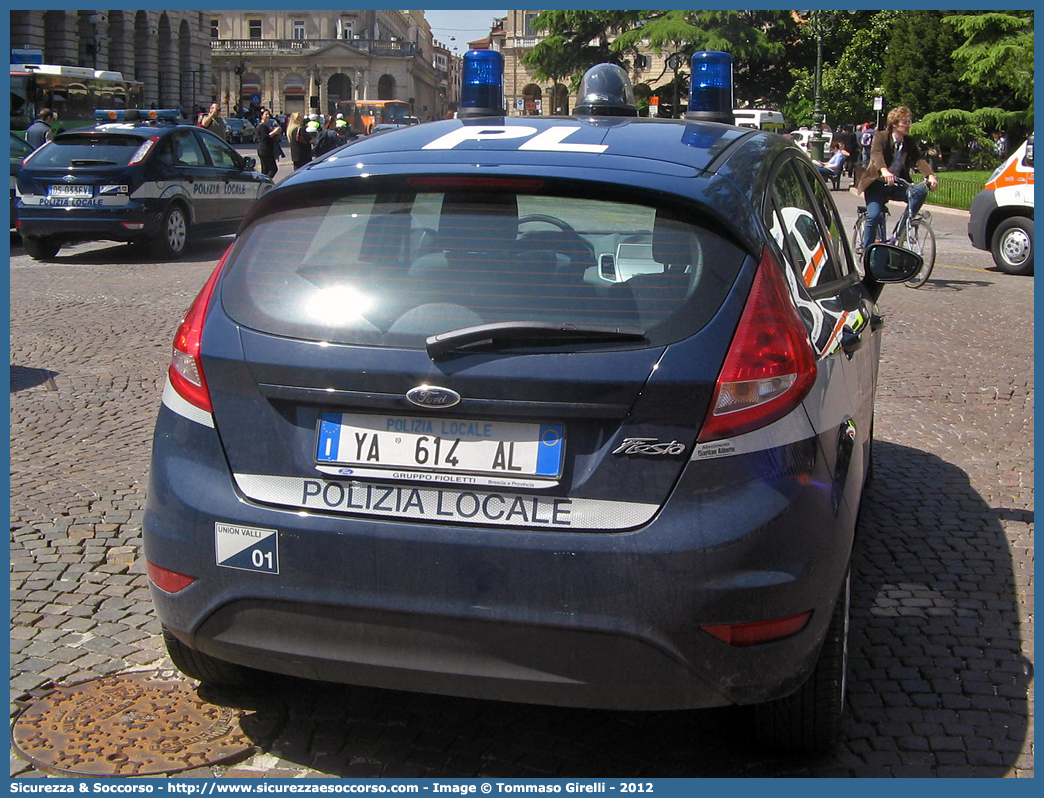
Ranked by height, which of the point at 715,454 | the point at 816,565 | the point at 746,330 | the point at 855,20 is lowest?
the point at 816,565

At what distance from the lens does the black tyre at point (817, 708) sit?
3084 millimetres

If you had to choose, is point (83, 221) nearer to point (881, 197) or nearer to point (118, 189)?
point (118, 189)

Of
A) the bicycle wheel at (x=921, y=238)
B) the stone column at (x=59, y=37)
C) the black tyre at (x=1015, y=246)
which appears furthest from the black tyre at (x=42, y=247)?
the stone column at (x=59, y=37)

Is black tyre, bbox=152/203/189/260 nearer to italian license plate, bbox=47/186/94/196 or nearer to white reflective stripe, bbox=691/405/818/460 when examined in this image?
italian license plate, bbox=47/186/94/196

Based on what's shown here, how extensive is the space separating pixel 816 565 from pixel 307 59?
12786 cm

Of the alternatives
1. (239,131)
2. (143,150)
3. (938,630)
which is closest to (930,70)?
(143,150)

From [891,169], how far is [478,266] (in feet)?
37.8

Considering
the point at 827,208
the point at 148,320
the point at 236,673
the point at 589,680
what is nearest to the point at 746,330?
the point at 589,680

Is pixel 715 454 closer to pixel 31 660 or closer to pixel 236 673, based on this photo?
pixel 236 673

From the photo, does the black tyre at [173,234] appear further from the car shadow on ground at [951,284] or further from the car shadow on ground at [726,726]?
the car shadow on ground at [726,726]

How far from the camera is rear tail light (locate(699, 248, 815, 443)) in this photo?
9.02 feet

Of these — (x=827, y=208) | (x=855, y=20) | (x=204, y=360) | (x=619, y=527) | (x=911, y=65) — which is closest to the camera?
(x=619, y=527)

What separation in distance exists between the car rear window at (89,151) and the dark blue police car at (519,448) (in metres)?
12.5

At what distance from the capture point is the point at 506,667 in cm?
278
